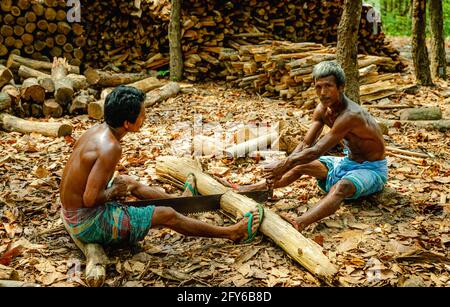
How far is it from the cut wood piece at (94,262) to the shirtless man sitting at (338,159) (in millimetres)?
1603

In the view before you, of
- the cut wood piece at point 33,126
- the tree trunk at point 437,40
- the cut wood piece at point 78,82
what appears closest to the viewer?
the cut wood piece at point 33,126

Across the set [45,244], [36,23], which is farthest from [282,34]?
[45,244]

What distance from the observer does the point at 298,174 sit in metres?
4.70

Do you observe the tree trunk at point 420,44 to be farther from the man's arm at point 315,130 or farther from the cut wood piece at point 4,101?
the cut wood piece at point 4,101

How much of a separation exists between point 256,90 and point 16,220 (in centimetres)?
628

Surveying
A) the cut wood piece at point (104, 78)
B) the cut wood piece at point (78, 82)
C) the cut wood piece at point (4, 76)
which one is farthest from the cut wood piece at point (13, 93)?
the cut wood piece at point (104, 78)

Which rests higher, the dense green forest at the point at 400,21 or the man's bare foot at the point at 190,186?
the dense green forest at the point at 400,21

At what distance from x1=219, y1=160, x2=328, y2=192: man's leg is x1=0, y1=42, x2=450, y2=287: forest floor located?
0.70 feet

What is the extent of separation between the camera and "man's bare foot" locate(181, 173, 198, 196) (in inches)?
183

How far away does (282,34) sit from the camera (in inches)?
434

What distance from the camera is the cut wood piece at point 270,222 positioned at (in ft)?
10.9

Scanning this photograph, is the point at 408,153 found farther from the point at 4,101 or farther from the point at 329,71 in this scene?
the point at 4,101

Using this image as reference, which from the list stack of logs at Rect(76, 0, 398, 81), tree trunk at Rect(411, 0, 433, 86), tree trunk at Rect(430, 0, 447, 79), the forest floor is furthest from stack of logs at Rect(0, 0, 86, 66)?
tree trunk at Rect(430, 0, 447, 79)
